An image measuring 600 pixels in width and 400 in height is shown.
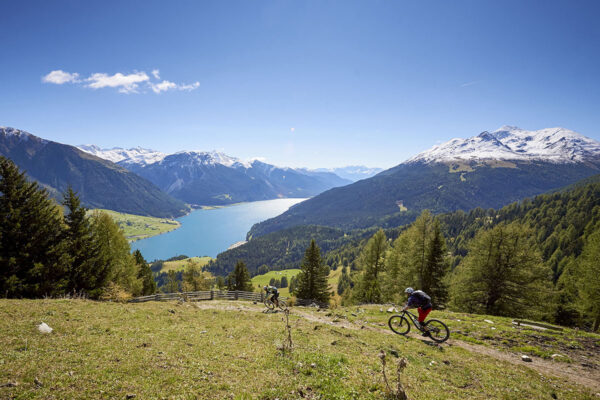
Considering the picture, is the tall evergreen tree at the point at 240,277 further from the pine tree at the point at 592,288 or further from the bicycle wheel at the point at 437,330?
the pine tree at the point at 592,288

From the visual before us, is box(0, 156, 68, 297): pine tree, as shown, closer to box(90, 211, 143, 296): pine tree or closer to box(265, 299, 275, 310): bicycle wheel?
box(90, 211, 143, 296): pine tree

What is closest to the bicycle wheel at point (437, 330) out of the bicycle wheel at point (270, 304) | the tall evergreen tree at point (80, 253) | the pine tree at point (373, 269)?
the bicycle wheel at point (270, 304)

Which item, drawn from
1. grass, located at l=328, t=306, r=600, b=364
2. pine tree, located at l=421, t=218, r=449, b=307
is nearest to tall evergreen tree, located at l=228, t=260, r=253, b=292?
pine tree, located at l=421, t=218, r=449, b=307

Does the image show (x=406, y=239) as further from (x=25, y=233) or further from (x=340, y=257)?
(x=340, y=257)

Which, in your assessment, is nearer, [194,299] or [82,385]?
[82,385]

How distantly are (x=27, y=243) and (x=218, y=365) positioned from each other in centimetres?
2421

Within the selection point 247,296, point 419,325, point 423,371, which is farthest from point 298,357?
point 247,296

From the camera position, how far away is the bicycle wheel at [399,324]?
17.1 metres

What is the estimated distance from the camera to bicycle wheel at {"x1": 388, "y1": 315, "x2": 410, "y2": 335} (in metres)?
17.1

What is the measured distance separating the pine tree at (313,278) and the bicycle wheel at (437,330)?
2880cm

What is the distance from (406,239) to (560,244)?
Result: 10087cm

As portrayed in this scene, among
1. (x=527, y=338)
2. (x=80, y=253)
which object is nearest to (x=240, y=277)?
(x=80, y=253)

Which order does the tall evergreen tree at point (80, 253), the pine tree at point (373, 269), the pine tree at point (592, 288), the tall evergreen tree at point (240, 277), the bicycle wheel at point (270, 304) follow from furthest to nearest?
the tall evergreen tree at point (240, 277) → the pine tree at point (373, 269) → the pine tree at point (592, 288) → the bicycle wheel at point (270, 304) → the tall evergreen tree at point (80, 253)

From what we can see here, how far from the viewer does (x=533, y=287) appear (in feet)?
90.8
